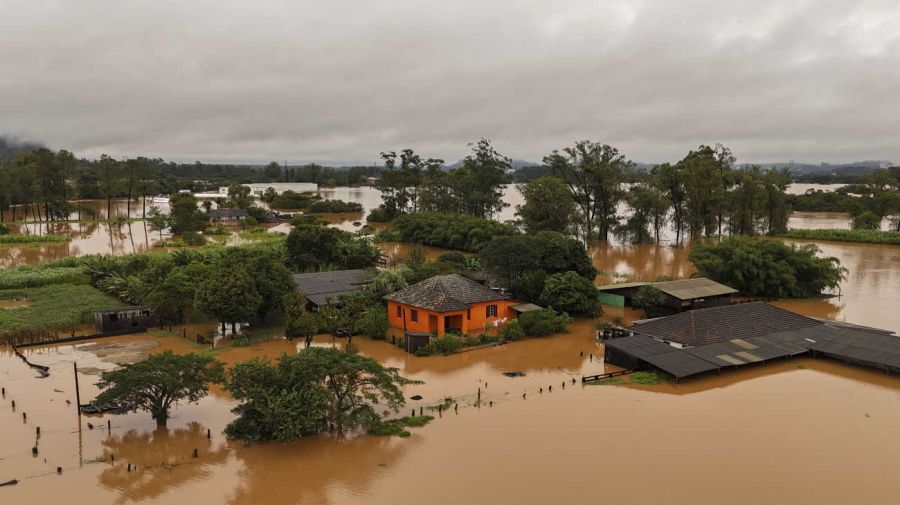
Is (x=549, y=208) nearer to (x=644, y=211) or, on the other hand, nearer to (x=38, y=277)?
(x=644, y=211)

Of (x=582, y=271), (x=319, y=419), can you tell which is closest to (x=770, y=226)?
(x=582, y=271)

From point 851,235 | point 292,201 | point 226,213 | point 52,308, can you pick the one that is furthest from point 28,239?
point 851,235

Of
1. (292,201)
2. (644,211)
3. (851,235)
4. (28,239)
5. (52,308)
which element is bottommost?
(52,308)

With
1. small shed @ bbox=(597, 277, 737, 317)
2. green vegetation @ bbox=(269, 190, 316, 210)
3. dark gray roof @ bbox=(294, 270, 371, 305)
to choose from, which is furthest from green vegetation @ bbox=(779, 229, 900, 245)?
green vegetation @ bbox=(269, 190, 316, 210)

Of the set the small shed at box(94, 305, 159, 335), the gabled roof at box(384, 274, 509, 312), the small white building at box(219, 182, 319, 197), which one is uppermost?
the small white building at box(219, 182, 319, 197)

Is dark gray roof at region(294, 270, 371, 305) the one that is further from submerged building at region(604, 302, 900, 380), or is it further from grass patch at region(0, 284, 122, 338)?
Answer: submerged building at region(604, 302, 900, 380)

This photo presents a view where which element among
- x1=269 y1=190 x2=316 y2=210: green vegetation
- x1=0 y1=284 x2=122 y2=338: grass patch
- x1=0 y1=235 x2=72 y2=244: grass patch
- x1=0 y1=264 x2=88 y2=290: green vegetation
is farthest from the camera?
x1=269 y1=190 x2=316 y2=210: green vegetation

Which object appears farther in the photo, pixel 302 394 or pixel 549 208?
pixel 549 208

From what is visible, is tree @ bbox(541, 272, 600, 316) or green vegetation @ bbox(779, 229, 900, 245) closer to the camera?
tree @ bbox(541, 272, 600, 316)
